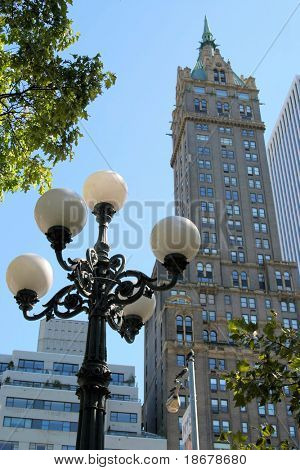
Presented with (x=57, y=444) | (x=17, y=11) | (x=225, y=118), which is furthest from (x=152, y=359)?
(x=17, y=11)

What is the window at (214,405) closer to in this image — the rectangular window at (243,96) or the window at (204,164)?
the window at (204,164)

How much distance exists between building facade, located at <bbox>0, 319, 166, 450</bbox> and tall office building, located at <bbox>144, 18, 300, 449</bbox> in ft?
18.0

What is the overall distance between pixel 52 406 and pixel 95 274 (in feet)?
210

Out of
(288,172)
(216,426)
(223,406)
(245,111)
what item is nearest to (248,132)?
(245,111)

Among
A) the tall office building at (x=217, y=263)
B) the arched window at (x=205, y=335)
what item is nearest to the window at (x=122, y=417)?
the tall office building at (x=217, y=263)

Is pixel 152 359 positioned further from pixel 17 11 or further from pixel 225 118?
pixel 17 11

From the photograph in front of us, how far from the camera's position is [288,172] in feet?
485

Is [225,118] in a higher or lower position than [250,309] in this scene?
higher

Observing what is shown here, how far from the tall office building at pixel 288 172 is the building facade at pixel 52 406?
74.4m

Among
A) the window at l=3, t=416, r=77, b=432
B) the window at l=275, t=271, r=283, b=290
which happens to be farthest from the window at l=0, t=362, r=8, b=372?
the window at l=275, t=271, r=283, b=290

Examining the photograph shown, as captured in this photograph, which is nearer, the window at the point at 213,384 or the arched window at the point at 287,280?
the window at the point at 213,384

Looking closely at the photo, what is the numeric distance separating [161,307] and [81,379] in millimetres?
83661

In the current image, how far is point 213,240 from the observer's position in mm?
96875

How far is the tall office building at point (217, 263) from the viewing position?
78.4m
